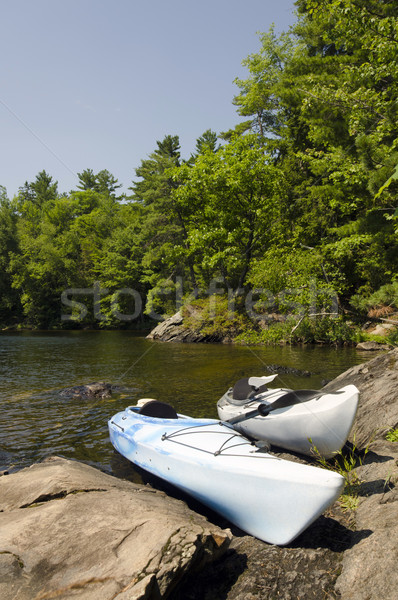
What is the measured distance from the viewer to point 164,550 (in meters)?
2.73

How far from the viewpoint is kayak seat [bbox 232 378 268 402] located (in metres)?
6.22

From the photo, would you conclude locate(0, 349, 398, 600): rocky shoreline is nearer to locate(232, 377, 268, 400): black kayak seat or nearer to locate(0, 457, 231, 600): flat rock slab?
locate(0, 457, 231, 600): flat rock slab

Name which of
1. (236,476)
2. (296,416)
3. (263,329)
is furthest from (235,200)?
(236,476)

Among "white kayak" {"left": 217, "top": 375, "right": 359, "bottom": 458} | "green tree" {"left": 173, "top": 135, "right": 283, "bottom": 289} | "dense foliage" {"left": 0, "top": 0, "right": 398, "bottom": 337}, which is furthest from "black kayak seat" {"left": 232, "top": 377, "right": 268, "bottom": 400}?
"green tree" {"left": 173, "top": 135, "right": 283, "bottom": 289}

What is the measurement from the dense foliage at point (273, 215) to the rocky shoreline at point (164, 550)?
8.94 feet

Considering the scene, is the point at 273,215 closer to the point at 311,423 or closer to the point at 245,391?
the point at 245,391

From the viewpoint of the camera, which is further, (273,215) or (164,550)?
(273,215)

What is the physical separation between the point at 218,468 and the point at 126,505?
1048mm

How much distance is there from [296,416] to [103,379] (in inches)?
309

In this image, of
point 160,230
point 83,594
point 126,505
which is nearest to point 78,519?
point 126,505

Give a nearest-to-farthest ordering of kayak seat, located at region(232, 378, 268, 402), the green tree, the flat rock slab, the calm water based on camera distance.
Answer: the flat rock slab < kayak seat, located at region(232, 378, 268, 402) < the calm water < the green tree

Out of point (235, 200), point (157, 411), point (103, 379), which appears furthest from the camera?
point (235, 200)

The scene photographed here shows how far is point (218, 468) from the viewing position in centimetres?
396

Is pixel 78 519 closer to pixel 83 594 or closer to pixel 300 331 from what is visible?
pixel 83 594
